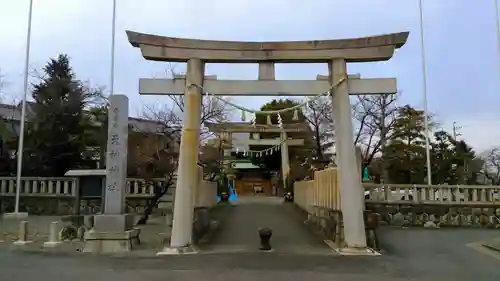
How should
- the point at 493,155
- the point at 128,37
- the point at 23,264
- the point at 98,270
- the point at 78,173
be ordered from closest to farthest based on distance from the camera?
the point at 98,270
the point at 23,264
the point at 128,37
the point at 78,173
the point at 493,155

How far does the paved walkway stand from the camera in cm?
1436

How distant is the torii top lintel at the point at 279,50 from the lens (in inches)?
546

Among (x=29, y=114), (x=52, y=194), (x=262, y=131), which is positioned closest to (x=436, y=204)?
(x=262, y=131)

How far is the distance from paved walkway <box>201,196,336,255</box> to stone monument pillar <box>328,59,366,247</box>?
848 millimetres

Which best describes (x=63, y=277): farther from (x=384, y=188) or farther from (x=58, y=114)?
(x=58, y=114)

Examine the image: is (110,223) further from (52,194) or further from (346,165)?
(52,194)

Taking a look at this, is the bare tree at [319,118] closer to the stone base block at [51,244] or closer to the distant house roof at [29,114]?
the distant house roof at [29,114]

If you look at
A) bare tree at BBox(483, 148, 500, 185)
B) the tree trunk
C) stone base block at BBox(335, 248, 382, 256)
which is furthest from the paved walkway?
bare tree at BBox(483, 148, 500, 185)

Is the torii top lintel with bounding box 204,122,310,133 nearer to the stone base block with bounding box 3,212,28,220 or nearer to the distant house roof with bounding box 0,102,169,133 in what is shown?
the distant house roof with bounding box 0,102,169,133

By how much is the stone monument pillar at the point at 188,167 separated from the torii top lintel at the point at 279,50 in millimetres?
420

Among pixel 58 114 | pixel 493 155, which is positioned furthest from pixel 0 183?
pixel 493 155

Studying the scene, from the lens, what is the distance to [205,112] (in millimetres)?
30578

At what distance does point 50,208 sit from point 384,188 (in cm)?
1797

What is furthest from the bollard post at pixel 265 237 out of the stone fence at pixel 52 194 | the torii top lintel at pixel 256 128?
the torii top lintel at pixel 256 128
